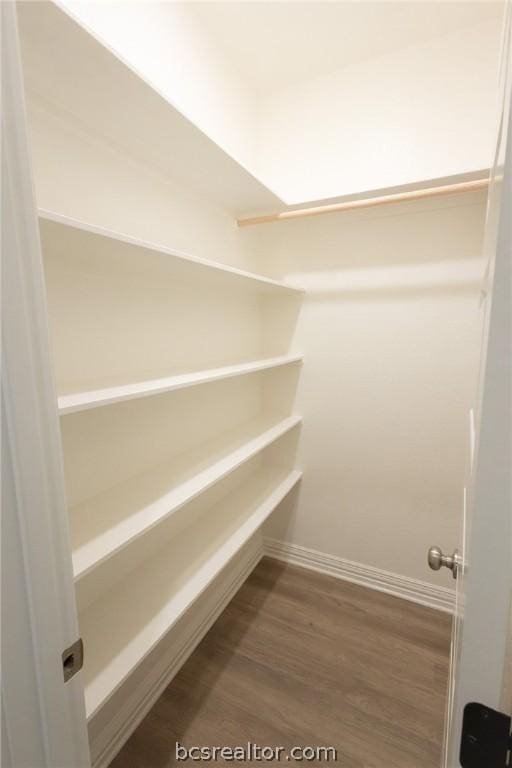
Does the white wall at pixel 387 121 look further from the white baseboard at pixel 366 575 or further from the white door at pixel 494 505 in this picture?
the white baseboard at pixel 366 575

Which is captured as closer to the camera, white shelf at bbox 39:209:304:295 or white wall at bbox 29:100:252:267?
white shelf at bbox 39:209:304:295

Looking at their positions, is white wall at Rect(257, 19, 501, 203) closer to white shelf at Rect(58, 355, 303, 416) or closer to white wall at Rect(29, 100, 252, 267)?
white wall at Rect(29, 100, 252, 267)

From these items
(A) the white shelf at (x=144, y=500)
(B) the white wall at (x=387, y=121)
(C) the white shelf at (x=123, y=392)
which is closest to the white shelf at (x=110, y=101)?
(B) the white wall at (x=387, y=121)

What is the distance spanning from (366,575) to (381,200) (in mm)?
2016

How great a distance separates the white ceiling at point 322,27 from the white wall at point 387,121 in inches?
2.3

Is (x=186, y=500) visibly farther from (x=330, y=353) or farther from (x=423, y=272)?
(x=423, y=272)

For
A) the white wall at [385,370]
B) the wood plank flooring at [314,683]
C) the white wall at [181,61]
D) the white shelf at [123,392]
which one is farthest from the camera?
the white wall at [385,370]

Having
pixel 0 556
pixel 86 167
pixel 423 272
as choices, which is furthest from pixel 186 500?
pixel 423 272

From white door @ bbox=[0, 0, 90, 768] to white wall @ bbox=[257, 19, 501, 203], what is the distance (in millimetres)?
1637

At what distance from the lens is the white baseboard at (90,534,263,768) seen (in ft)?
3.90

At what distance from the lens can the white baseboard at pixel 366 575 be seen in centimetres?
189

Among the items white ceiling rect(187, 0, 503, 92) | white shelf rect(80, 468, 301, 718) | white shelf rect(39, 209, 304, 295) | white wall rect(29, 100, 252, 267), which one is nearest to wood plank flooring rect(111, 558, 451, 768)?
white shelf rect(80, 468, 301, 718)

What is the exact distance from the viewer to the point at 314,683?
1473 mm

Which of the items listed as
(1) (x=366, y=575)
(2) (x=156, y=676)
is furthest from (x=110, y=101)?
(1) (x=366, y=575)
